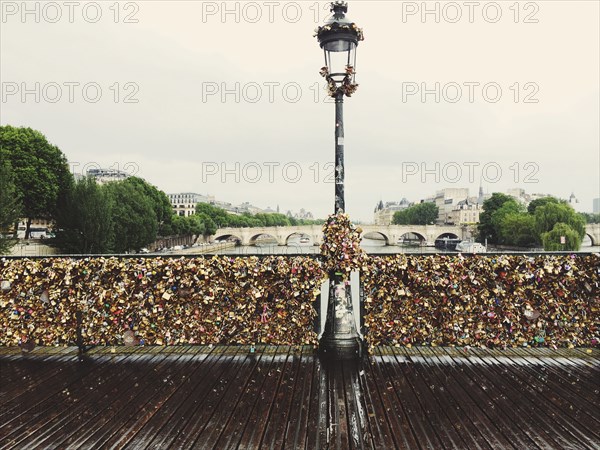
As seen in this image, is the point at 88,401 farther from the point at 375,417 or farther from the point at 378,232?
the point at 378,232

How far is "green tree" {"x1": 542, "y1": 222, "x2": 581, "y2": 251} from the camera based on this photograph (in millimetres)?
48875

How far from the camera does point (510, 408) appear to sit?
4766 millimetres

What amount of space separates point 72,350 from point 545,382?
669cm

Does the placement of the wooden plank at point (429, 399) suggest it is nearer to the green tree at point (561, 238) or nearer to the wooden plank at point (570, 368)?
the wooden plank at point (570, 368)

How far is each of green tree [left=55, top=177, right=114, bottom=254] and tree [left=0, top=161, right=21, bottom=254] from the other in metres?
6.46

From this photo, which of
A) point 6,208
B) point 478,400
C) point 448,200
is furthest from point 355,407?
point 448,200

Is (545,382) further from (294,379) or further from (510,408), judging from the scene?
(294,379)

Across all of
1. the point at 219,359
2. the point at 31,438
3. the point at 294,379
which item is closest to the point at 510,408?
the point at 294,379

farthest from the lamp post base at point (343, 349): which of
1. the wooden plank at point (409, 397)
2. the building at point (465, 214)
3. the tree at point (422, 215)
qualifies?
the tree at point (422, 215)

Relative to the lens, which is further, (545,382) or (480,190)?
(480,190)

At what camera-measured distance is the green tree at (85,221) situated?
1487 inches

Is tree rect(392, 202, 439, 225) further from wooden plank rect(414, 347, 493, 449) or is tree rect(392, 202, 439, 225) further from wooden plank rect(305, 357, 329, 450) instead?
wooden plank rect(305, 357, 329, 450)

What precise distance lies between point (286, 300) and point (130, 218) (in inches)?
1631

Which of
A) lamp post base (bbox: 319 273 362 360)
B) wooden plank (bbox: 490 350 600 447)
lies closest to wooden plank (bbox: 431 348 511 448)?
wooden plank (bbox: 490 350 600 447)
